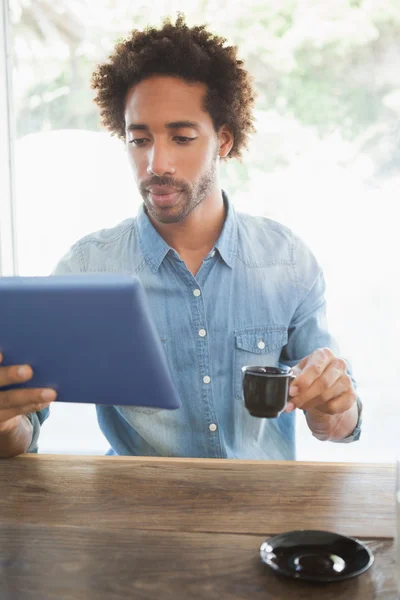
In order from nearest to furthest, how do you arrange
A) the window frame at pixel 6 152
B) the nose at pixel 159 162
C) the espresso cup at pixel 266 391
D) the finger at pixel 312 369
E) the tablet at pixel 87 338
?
the tablet at pixel 87 338 → the espresso cup at pixel 266 391 → the finger at pixel 312 369 → the nose at pixel 159 162 → the window frame at pixel 6 152

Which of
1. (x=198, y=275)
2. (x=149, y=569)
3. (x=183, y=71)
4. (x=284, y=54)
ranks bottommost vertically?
(x=149, y=569)

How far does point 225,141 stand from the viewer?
2.35 metres

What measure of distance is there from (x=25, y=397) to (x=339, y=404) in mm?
655

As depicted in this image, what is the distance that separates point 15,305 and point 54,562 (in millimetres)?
411

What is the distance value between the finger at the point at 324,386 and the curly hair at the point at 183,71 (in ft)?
3.05

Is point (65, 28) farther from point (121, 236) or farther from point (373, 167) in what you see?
point (121, 236)

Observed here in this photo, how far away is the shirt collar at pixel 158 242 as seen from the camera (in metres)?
1.95

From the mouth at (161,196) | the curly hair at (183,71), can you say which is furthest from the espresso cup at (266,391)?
the curly hair at (183,71)

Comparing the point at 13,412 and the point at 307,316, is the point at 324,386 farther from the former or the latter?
the point at 13,412

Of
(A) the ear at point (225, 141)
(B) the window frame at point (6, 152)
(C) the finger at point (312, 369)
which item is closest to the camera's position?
(C) the finger at point (312, 369)

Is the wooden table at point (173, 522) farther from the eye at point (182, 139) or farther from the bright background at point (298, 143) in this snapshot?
the bright background at point (298, 143)

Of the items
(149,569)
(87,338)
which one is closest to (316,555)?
(149,569)

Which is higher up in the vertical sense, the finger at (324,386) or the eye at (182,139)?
the eye at (182,139)

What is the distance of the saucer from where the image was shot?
1.02 metres
